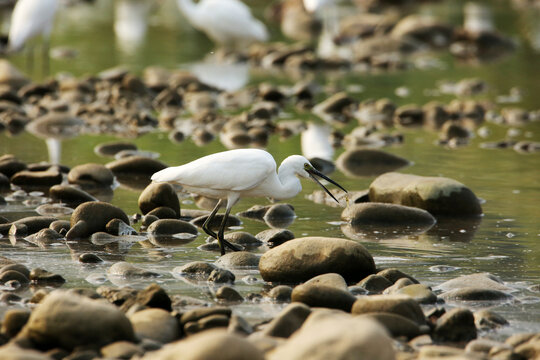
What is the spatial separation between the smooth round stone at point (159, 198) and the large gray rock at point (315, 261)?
208cm

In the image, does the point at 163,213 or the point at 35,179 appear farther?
the point at 35,179

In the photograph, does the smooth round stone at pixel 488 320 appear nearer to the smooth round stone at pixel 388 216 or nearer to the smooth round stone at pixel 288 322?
the smooth round stone at pixel 288 322

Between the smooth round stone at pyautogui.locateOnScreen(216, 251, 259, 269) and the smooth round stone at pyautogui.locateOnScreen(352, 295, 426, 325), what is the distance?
154cm

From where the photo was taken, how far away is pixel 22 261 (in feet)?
22.3

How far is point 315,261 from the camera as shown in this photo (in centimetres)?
645

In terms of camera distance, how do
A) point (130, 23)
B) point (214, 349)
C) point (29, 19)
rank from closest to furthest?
point (214, 349) → point (29, 19) → point (130, 23)

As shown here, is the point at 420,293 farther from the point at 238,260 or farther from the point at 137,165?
the point at 137,165

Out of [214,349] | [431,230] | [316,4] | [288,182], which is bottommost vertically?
[431,230]

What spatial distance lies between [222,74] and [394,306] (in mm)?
14563

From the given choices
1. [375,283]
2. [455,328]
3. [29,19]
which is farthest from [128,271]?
[29,19]

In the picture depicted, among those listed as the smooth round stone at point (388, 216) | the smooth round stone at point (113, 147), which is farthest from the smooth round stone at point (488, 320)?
the smooth round stone at point (113, 147)

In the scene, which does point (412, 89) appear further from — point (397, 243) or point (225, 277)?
point (225, 277)

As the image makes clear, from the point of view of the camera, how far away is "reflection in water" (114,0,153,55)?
2463 cm

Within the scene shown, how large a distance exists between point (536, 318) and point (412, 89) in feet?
40.9
